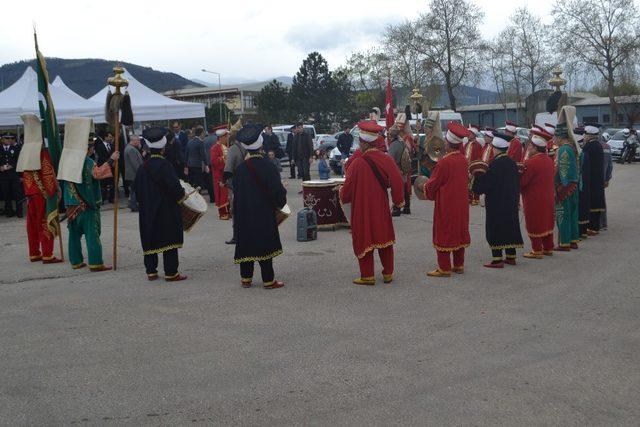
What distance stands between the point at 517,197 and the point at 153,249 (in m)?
4.60

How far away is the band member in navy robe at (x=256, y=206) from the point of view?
26.5 ft

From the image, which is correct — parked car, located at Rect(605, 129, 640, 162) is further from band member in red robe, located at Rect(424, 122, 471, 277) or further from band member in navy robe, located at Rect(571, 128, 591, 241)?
band member in red robe, located at Rect(424, 122, 471, 277)

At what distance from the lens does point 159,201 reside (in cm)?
852

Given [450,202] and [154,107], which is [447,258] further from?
[154,107]

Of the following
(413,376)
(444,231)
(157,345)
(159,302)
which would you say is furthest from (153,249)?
(413,376)

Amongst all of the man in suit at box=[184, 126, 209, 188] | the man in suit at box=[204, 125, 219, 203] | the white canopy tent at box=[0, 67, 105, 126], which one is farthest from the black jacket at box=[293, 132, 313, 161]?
the white canopy tent at box=[0, 67, 105, 126]

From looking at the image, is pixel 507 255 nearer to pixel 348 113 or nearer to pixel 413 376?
pixel 413 376

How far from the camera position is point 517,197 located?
30.1 ft

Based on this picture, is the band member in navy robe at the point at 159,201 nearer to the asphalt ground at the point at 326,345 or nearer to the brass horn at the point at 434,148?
the asphalt ground at the point at 326,345

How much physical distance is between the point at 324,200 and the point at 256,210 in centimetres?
448

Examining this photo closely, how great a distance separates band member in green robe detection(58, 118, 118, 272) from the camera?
912cm

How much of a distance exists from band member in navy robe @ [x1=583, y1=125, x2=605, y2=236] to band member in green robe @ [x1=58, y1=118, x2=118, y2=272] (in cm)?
746

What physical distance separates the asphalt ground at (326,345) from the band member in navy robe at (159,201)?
1.64ft

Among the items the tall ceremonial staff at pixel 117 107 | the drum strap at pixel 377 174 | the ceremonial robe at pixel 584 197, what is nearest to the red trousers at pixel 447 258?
the drum strap at pixel 377 174
